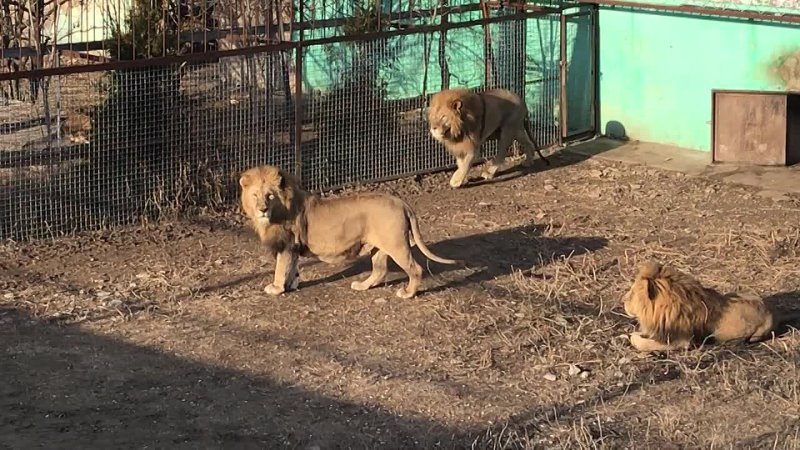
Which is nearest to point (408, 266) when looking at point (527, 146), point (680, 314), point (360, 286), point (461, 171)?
point (360, 286)

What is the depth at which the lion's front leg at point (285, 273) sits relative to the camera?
29.6 feet

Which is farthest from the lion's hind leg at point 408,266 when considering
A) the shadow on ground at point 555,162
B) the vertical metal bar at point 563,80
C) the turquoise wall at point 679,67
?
the turquoise wall at point 679,67

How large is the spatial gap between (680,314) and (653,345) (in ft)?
0.92

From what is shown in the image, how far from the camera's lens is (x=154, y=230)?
10.6 m

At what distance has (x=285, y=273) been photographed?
29.8ft

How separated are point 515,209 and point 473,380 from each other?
4.16 metres

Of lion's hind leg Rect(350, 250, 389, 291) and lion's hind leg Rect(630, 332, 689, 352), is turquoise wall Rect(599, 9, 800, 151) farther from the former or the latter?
lion's hind leg Rect(630, 332, 689, 352)

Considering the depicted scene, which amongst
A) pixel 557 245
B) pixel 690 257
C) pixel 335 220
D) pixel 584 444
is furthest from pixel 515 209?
pixel 584 444

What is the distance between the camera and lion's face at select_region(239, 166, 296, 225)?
8.69 m

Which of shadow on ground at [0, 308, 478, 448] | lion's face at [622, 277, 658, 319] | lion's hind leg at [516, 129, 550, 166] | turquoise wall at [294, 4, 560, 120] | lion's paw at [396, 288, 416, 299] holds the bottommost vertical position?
shadow on ground at [0, 308, 478, 448]

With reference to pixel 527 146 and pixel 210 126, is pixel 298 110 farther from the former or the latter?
pixel 527 146

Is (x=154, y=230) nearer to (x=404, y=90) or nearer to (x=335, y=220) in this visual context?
(x=335, y=220)

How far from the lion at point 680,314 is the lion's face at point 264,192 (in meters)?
2.54

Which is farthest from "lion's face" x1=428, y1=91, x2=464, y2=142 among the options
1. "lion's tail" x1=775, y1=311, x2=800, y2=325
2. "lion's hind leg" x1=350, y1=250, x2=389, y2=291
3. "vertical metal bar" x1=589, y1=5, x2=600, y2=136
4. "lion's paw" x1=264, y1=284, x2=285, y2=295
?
"lion's tail" x1=775, y1=311, x2=800, y2=325
